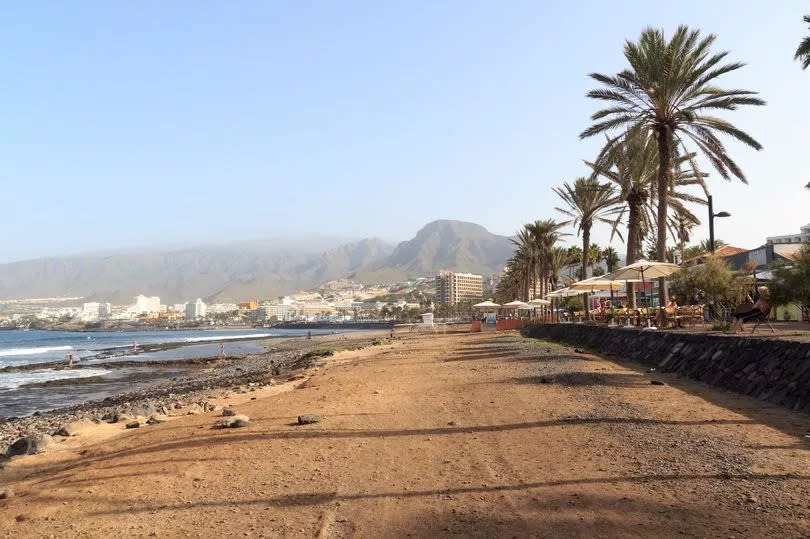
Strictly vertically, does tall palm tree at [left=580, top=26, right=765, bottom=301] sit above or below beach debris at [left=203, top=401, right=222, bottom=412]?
above

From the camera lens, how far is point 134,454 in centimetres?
809

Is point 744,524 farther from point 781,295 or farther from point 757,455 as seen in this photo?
point 781,295

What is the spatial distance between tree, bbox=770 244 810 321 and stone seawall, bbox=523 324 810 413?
341 cm

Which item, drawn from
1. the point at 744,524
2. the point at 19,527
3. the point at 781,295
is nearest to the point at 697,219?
the point at 781,295

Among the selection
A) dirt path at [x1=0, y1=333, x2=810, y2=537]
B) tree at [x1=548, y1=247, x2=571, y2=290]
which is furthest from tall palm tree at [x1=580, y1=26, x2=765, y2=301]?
tree at [x1=548, y1=247, x2=571, y2=290]

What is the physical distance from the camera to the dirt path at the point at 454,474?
4.65 metres

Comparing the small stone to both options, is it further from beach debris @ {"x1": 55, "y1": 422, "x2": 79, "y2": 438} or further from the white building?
the white building

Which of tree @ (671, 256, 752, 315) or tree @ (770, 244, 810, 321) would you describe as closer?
tree @ (770, 244, 810, 321)

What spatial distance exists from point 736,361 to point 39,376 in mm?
38785

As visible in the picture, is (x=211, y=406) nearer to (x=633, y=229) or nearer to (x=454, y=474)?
(x=454, y=474)

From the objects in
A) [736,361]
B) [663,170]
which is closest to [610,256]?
[663,170]

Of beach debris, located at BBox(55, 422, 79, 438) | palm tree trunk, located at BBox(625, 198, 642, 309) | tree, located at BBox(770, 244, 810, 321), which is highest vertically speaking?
palm tree trunk, located at BBox(625, 198, 642, 309)

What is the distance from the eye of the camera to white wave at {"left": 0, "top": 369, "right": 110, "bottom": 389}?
32719mm

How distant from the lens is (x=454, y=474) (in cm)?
600
